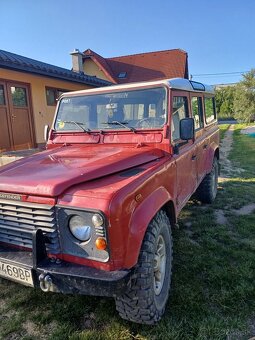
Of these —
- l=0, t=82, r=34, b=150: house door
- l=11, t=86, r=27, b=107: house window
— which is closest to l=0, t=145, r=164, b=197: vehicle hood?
l=0, t=82, r=34, b=150: house door

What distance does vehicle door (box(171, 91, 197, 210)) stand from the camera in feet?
10.9

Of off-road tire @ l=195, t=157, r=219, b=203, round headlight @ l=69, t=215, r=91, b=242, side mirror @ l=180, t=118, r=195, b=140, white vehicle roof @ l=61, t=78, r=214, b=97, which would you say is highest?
white vehicle roof @ l=61, t=78, r=214, b=97

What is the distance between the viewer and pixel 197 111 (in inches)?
177

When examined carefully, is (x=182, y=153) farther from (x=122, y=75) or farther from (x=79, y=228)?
(x=122, y=75)

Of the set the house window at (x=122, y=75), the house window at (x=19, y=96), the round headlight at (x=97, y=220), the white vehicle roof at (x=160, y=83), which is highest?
the house window at (x=122, y=75)

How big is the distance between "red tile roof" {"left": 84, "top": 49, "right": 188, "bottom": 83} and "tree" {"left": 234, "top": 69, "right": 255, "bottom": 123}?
10.1 meters

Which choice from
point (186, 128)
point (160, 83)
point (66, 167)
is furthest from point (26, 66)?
point (66, 167)

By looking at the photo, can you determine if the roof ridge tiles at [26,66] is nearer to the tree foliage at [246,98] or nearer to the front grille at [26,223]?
the front grille at [26,223]

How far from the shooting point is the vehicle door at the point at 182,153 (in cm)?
332

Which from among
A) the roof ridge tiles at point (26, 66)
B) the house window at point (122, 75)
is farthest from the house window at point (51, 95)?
the house window at point (122, 75)

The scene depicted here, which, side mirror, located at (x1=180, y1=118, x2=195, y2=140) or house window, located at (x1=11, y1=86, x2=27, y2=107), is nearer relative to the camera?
side mirror, located at (x1=180, y1=118, x2=195, y2=140)

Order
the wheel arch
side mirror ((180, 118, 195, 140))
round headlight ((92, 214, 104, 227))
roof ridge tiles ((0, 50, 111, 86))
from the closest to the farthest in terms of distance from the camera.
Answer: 1. round headlight ((92, 214, 104, 227))
2. the wheel arch
3. side mirror ((180, 118, 195, 140))
4. roof ridge tiles ((0, 50, 111, 86))

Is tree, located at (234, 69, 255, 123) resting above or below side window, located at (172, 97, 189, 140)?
above

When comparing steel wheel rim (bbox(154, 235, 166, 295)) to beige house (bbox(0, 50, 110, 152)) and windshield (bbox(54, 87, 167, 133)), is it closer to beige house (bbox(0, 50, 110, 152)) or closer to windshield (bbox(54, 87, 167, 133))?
windshield (bbox(54, 87, 167, 133))
